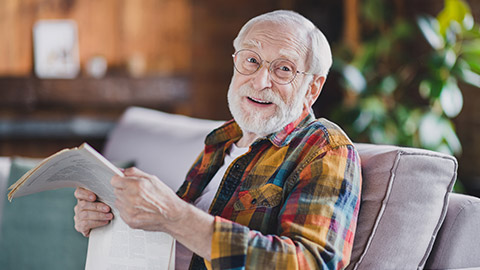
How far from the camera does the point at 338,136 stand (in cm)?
114

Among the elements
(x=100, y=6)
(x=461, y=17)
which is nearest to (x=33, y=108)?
(x=100, y=6)

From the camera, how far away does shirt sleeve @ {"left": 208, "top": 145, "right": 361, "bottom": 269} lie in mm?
952

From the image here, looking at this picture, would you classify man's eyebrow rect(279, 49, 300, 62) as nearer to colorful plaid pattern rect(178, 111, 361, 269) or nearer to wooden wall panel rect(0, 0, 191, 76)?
colorful plaid pattern rect(178, 111, 361, 269)

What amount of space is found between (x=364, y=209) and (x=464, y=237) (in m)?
0.21

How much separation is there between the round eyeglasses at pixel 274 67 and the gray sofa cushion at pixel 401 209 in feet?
0.88

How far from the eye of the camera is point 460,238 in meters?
1.16

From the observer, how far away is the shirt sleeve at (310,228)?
0.95 meters

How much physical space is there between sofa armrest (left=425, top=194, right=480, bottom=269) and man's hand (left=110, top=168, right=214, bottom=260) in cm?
53

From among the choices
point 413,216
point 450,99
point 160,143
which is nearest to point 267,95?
point 413,216

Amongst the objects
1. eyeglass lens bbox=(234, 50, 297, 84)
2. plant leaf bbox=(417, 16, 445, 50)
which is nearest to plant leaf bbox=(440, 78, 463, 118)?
plant leaf bbox=(417, 16, 445, 50)

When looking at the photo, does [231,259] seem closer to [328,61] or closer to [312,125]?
[312,125]

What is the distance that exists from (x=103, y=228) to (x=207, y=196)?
11.1 inches

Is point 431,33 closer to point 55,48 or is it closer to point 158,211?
point 158,211

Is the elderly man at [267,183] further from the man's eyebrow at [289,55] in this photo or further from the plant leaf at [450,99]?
the plant leaf at [450,99]
